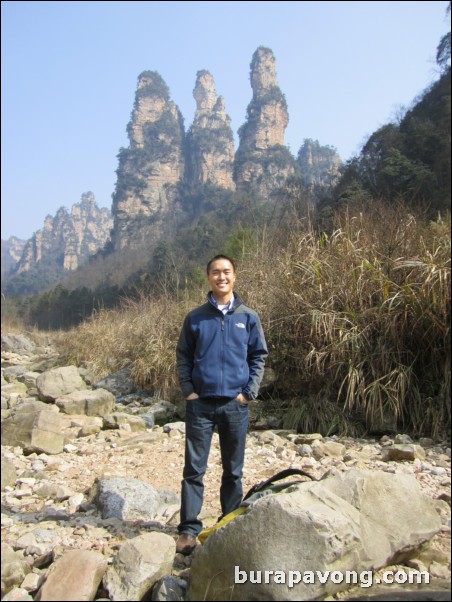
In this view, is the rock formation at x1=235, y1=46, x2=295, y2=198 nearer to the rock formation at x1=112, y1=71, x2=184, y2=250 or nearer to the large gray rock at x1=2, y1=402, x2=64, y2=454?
the rock formation at x1=112, y1=71, x2=184, y2=250

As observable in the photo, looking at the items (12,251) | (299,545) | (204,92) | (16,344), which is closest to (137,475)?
(299,545)

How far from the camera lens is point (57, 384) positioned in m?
6.52

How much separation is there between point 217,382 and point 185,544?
681mm

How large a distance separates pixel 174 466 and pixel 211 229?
25.3 metres

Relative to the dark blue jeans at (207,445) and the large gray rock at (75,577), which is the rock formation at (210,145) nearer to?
the dark blue jeans at (207,445)

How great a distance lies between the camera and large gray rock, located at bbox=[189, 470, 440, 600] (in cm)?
151

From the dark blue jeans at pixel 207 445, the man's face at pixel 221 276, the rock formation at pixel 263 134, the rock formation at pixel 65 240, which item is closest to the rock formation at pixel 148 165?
the rock formation at pixel 263 134

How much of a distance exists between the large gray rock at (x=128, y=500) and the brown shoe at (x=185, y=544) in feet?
1.61

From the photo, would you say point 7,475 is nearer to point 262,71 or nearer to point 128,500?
point 128,500

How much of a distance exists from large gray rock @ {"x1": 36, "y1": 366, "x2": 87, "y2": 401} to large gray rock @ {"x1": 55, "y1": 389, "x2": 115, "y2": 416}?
2.43ft

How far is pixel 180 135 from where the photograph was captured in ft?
241

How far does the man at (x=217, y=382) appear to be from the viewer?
7.13 ft

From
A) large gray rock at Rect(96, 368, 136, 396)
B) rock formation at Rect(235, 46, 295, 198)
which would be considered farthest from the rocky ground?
rock formation at Rect(235, 46, 295, 198)

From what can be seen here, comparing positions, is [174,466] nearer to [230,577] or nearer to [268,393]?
[268,393]
